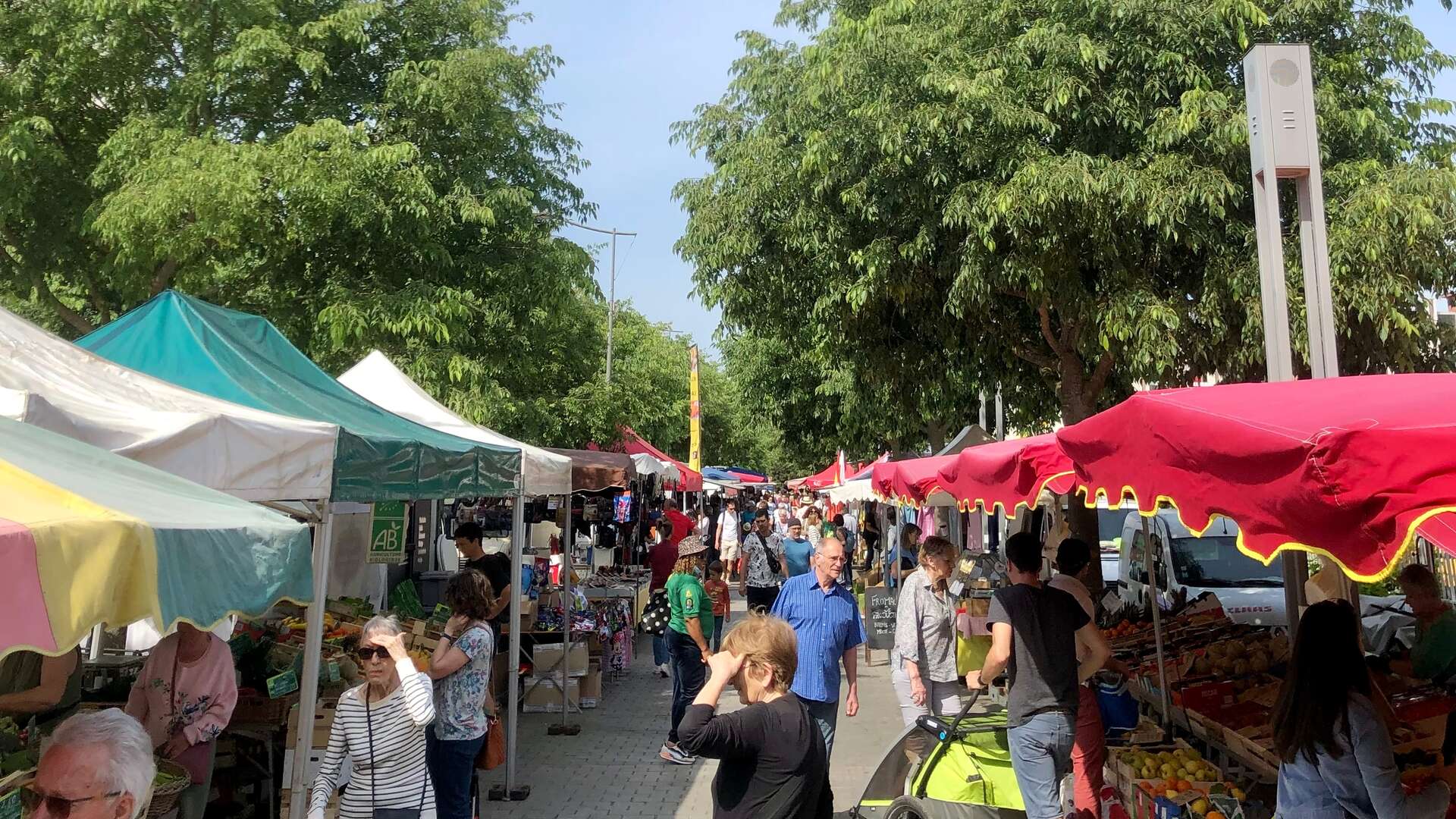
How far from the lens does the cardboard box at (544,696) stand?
1105cm

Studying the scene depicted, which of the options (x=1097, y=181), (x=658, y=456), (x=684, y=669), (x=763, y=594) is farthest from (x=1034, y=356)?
(x=658, y=456)

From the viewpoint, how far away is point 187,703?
16.8 feet

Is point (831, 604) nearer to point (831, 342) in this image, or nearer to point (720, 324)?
point (831, 342)

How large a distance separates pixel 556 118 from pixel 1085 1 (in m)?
9.45

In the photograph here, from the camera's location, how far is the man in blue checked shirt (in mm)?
6281

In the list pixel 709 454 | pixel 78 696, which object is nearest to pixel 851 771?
pixel 78 696

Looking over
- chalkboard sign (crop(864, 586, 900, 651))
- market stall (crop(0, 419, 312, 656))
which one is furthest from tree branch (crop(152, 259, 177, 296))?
market stall (crop(0, 419, 312, 656))

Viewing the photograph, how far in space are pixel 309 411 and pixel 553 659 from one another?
17.6 ft

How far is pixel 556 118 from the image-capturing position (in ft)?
57.7

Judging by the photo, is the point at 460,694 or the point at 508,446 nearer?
the point at 460,694

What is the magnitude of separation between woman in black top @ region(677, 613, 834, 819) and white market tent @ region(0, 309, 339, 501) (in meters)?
2.25

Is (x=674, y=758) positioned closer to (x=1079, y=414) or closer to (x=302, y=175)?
(x=1079, y=414)

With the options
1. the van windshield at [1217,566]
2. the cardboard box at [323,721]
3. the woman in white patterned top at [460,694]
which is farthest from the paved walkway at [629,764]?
the van windshield at [1217,566]

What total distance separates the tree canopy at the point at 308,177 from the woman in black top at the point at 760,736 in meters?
11.5
